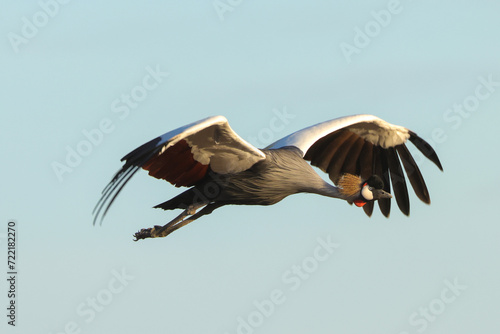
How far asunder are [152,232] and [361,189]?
2.71 metres

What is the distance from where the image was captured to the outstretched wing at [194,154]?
12219mm

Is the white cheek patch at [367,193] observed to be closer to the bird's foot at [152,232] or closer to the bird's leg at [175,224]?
the bird's leg at [175,224]

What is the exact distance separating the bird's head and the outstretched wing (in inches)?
46.7

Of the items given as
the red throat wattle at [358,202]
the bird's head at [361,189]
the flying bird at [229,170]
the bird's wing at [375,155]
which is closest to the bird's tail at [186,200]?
the flying bird at [229,170]

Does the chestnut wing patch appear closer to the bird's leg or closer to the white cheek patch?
the bird's leg

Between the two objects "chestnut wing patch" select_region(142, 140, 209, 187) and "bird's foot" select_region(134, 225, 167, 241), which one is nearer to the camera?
"chestnut wing patch" select_region(142, 140, 209, 187)

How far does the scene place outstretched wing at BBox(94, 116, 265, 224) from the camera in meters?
12.2

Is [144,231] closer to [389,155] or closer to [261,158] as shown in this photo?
[261,158]

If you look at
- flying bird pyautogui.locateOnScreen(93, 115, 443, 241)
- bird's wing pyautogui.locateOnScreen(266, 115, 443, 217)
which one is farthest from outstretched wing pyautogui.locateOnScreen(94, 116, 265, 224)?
bird's wing pyautogui.locateOnScreen(266, 115, 443, 217)

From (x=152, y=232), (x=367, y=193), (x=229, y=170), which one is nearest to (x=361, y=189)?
(x=367, y=193)

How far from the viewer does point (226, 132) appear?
13.0 meters

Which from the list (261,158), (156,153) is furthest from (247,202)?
(156,153)

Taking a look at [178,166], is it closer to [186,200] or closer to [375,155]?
[186,200]

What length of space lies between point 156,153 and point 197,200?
1742mm
